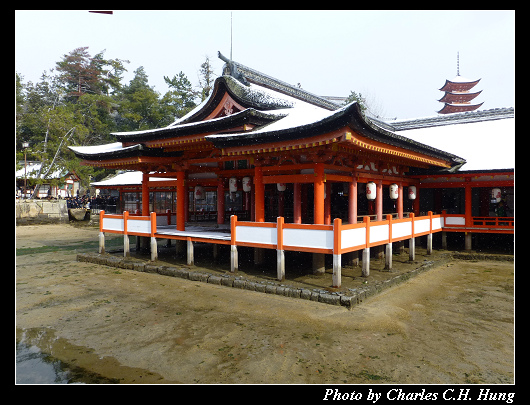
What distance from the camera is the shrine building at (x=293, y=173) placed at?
10586 mm

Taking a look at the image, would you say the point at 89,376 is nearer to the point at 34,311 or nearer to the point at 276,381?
the point at 276,381

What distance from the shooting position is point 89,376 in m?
5.77

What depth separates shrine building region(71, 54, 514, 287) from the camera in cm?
1059

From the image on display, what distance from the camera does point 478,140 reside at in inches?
765

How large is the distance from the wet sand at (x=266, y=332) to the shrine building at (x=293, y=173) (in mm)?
1993

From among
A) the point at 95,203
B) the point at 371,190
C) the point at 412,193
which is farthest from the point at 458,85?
the point at 95,203

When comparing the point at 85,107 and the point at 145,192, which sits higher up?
the point at 85,107

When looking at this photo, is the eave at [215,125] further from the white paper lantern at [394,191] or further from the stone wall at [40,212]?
the stone wall at [40,212]

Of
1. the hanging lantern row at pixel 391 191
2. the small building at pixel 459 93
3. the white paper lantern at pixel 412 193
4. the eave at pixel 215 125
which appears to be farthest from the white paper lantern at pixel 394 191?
the small building at pixel 459 93

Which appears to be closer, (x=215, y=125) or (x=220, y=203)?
(x=215, y=125)

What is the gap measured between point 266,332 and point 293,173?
6.72 metres

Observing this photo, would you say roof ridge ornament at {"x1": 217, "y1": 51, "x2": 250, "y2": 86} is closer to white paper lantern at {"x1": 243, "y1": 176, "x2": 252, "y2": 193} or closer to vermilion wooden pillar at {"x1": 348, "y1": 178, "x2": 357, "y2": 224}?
white paper lantern at {"x1": 243, "y1": 176, "x2": 252, "y2": 193}

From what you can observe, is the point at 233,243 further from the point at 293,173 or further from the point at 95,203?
the point at 95,203

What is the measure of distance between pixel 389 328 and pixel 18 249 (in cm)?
2067
